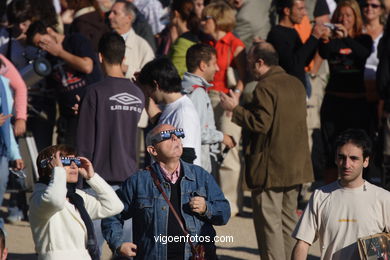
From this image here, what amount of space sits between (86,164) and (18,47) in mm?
4908

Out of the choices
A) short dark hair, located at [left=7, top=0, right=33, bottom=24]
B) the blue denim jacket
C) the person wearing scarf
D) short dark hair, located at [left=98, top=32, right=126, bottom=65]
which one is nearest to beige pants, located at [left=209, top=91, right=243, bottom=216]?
short dark hair, located at [left=7, top=0, right=33, bottom=24]

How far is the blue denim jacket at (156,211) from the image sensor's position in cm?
689

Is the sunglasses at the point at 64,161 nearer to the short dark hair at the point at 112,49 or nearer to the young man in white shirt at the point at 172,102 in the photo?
the young man in white shirt at the point at 172,102

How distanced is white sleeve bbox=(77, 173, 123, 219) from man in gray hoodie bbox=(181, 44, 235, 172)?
200cm

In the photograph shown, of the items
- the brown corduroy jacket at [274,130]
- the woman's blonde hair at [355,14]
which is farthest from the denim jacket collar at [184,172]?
the woman's blonde hair at [355,14]

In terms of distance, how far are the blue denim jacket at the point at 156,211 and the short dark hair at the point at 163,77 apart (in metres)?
1.36

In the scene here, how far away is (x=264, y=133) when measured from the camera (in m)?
9.05

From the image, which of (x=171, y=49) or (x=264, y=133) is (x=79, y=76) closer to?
(x=171, y=49)

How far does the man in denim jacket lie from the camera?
6871 mm

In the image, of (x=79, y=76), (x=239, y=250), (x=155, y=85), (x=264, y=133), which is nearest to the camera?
(x=155, y=85)

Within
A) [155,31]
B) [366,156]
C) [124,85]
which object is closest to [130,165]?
[124,85]

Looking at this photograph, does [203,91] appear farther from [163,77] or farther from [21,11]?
[21,11]

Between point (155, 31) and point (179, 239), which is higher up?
point (155, 31)

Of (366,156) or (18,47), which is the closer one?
(366,156)
